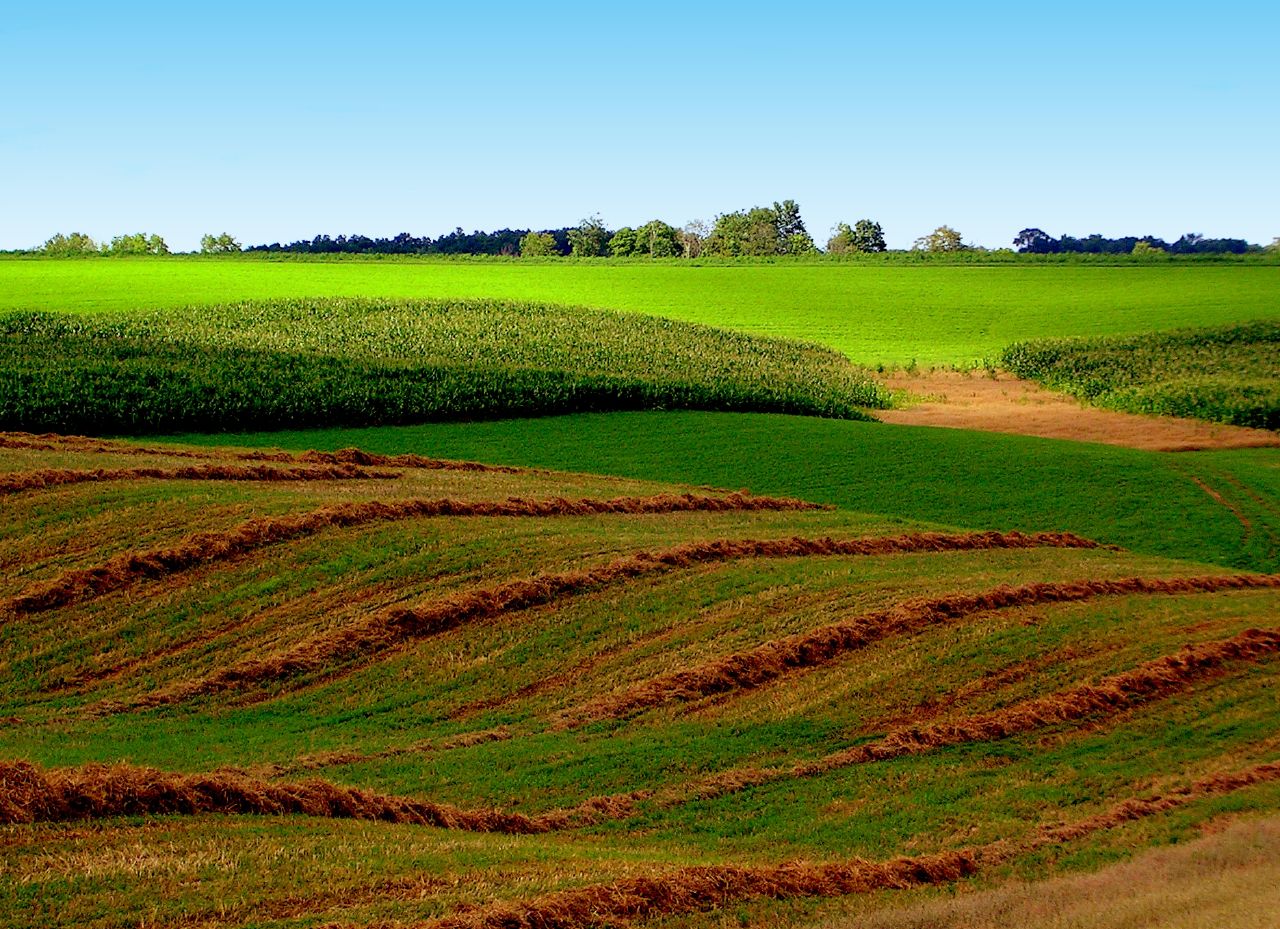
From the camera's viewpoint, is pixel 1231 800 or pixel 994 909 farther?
pixel 1231 800

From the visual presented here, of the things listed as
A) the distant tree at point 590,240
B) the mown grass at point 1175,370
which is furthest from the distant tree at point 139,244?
the mown grass at point 1175,370

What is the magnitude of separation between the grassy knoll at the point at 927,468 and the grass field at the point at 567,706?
4215 millimetres

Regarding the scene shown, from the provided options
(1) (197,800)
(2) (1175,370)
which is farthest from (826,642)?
(2) (1175,370)

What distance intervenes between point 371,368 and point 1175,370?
33.9m

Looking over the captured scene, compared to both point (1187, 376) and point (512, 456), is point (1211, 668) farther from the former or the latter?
point (1187, 376)

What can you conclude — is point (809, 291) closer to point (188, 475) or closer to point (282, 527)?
point (188, 475)

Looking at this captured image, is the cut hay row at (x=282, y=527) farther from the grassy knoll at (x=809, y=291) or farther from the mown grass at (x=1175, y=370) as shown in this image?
the grassy knoll at (x=809, y=291)

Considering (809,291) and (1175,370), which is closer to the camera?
(1175,370)

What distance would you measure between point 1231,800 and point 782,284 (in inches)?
3107

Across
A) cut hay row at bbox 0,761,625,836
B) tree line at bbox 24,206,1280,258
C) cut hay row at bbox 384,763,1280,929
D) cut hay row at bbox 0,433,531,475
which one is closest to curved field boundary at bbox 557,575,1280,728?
cut hay row at bbox 0,761,625,836

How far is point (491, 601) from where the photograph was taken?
18609mm

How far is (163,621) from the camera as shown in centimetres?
1823

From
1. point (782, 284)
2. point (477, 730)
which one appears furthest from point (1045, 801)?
point (782, 284)

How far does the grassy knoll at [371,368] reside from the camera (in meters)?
37.3
